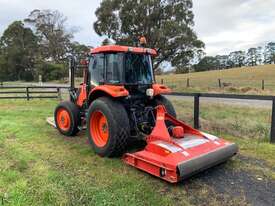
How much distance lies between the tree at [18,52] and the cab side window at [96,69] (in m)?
55.6

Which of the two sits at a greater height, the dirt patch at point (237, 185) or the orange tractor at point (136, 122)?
the orange tractor at point (136, 122)

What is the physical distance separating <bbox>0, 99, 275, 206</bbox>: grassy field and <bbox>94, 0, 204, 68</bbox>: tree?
18.8 m

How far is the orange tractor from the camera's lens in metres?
4.23

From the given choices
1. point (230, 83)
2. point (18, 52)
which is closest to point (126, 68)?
point (230, 83)

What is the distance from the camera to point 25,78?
59.1 m

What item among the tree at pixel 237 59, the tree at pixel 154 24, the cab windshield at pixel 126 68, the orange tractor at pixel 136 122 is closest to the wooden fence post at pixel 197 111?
the orange tractor at pixel 136 122

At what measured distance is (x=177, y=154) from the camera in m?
4.15

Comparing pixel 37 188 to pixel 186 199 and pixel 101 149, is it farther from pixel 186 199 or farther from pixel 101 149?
pixel 186 199

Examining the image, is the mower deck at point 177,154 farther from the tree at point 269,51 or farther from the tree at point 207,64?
the tree at point 269,51

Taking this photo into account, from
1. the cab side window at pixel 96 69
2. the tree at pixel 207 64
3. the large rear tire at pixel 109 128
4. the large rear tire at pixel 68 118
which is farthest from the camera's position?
the tree at pixel 207 64

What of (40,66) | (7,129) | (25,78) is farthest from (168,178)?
(25,78)

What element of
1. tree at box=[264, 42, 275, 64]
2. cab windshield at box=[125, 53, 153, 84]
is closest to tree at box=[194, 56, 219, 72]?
tree at box=[264, 42, 275, 64]

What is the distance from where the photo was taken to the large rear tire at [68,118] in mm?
6531

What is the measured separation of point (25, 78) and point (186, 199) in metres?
60.5
